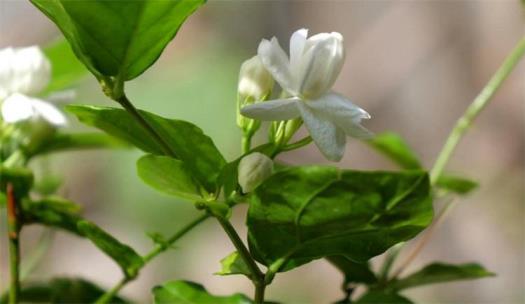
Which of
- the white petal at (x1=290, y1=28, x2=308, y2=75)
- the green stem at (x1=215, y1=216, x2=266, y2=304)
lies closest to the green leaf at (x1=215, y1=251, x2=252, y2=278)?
the green stem at (x1=215, y1=216, x2=266, y2=304)

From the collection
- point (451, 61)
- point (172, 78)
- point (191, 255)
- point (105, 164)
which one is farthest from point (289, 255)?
point (451, 61)

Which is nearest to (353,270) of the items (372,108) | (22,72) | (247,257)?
(247,257)

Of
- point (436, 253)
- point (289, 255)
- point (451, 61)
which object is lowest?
point (436, 253)

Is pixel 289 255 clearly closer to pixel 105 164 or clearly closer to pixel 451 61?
pixel 105 164

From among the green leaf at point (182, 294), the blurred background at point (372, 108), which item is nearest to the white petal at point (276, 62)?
the green leaf at point (182, 294)

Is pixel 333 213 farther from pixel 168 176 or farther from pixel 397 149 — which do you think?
pixel 397 149

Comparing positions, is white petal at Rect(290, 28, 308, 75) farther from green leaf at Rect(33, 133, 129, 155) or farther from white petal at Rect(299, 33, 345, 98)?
green leaf at Rect(33, 133, 129, 155)

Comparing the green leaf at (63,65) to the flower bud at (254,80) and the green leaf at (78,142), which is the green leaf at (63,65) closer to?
the green leaf at (78,142)
